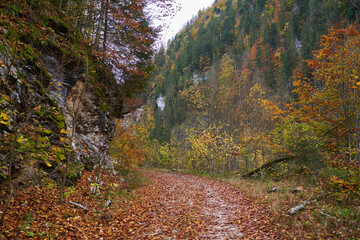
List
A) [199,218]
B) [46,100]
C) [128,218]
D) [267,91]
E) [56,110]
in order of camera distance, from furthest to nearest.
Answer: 1. [267,91]
2. [56,110]
3. [46,100]
4. [199,218]
5. [128,218]

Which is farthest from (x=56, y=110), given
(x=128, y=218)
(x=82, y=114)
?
(x=128, y=218)

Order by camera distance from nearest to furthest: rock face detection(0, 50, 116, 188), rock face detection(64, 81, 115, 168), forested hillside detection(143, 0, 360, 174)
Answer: rock face detection(0, 50, 116, 188) → forested hillside detection(143, 0, 360, 174) → rock face detection(64, 81, 115, 168)

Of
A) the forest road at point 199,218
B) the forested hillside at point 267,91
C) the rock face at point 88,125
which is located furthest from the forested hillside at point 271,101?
the rock face at point 88,125

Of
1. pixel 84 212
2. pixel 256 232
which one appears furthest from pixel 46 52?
pixel 256 232

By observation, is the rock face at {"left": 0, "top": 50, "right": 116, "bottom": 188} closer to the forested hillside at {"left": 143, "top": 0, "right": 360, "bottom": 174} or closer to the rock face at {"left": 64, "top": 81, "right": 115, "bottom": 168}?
the rock face at {"left": 64, "top": 81, "right": 115, "bottom": 168}

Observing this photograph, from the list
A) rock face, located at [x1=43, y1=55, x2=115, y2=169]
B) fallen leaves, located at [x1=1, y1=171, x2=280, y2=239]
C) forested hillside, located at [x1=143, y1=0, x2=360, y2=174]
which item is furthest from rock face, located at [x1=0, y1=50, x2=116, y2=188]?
forested hillside, located at [x1=143, y1=0, x2=360, y2=174]

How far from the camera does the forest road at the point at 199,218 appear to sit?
485 cm

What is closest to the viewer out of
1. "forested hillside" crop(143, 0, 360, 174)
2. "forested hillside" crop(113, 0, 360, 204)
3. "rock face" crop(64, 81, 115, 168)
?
"forested hillside" crop(113, 0, 360, 204)

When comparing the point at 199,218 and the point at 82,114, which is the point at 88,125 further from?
the point at 199,218

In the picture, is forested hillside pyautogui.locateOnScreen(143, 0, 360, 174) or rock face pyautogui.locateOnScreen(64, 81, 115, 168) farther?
rock face pyautogui.locateOnScreen(64, 81, 115, 168)

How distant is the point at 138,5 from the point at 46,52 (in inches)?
211

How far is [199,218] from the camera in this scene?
598 cm

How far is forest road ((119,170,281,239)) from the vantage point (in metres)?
4.85

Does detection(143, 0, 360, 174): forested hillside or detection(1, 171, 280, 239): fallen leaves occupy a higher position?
detection(143, 0, 360, 174): forested hillside
